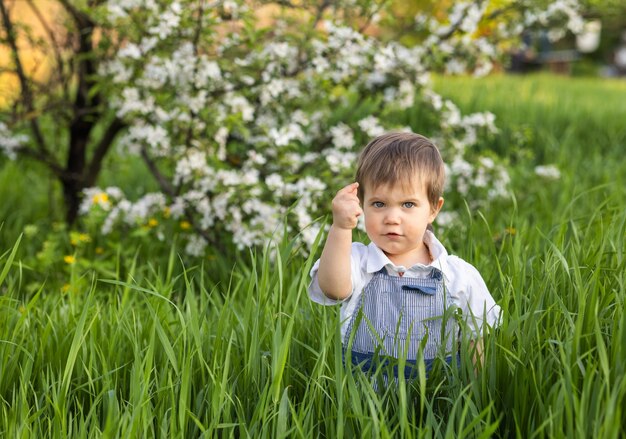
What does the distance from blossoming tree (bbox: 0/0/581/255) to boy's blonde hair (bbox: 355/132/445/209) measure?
118 cm

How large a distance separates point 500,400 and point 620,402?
0.33 meters

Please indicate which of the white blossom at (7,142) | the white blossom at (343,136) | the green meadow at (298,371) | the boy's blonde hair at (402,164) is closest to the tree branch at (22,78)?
the white blossom at (7,142)

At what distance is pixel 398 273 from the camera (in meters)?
2.00

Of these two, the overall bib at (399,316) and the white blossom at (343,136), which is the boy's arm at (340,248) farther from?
the white blossom at (343,136)

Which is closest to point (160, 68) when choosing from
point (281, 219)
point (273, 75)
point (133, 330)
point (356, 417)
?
point (273, 75)

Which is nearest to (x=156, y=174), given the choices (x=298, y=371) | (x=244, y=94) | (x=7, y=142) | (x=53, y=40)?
(x=244, y=94)

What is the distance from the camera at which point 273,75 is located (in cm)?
364

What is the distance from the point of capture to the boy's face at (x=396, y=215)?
6.26ft

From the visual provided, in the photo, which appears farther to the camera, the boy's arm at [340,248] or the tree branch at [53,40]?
the tree branch at [53,40]

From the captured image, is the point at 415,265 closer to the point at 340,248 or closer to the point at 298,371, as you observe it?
the point at 340,248

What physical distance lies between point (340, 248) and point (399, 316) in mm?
245

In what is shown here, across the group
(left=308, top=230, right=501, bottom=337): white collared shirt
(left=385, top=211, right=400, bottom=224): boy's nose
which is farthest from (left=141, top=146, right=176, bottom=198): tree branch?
(left=385, top=211, right=400, bottom=224): boy's nose

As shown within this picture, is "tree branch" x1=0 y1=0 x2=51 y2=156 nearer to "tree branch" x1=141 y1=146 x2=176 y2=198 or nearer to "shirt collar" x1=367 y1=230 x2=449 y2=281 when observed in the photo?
"tree branch" x1=141 y1=146 x2=176 y2=198

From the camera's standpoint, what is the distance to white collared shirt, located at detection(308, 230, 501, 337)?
6.45ft
